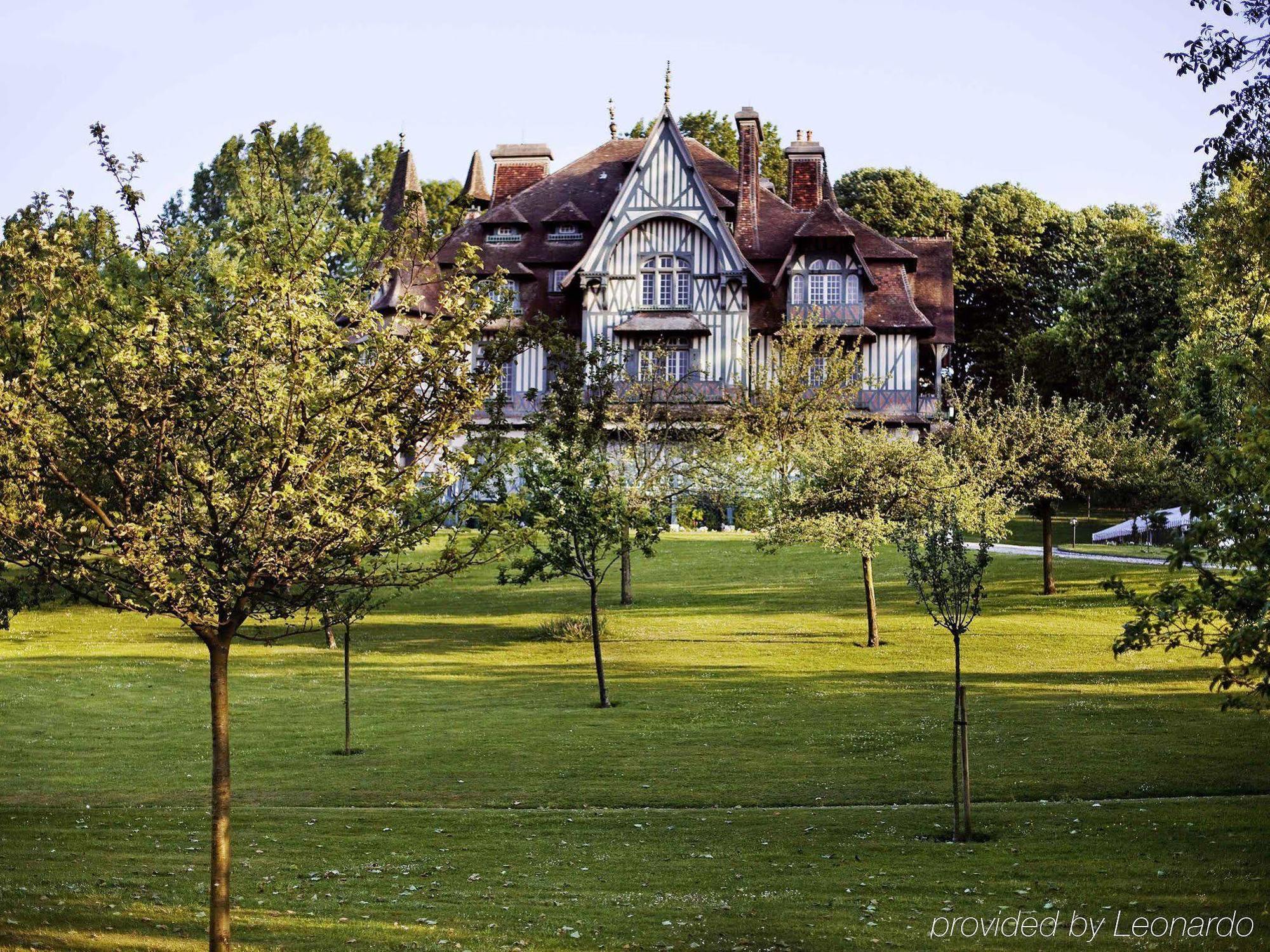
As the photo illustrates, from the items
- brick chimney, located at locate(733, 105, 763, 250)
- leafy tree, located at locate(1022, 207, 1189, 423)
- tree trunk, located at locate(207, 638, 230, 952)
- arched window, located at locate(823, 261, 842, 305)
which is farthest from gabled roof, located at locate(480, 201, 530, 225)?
tree trunk, located at locate(207, 638, 230, 952)

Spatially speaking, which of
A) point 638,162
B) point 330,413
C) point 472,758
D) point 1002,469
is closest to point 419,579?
point 330,413

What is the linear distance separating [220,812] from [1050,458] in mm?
33153

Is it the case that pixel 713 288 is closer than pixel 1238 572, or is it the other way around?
pixel 1238 572

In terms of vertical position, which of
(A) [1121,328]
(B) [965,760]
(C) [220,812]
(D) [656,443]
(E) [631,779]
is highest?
(A) [1121,328]

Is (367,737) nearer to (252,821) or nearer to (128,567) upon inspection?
(252,821)

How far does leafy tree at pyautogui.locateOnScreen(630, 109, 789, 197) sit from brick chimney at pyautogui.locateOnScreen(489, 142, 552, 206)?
11.7m

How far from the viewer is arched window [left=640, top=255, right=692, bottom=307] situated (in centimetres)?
6100

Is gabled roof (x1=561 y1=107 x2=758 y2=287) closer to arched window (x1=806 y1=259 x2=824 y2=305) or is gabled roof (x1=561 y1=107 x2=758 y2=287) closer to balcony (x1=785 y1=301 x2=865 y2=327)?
balcony (x1=785 y1=301 x2=865 y2=327)

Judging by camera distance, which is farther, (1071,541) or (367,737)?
(1071,541)

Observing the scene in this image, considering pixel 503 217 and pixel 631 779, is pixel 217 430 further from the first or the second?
pixel 503 217

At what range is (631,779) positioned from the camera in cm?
2319

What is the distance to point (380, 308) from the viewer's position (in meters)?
60.5

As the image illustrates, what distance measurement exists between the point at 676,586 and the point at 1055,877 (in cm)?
2972

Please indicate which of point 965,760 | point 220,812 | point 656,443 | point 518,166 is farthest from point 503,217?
point 220,812
